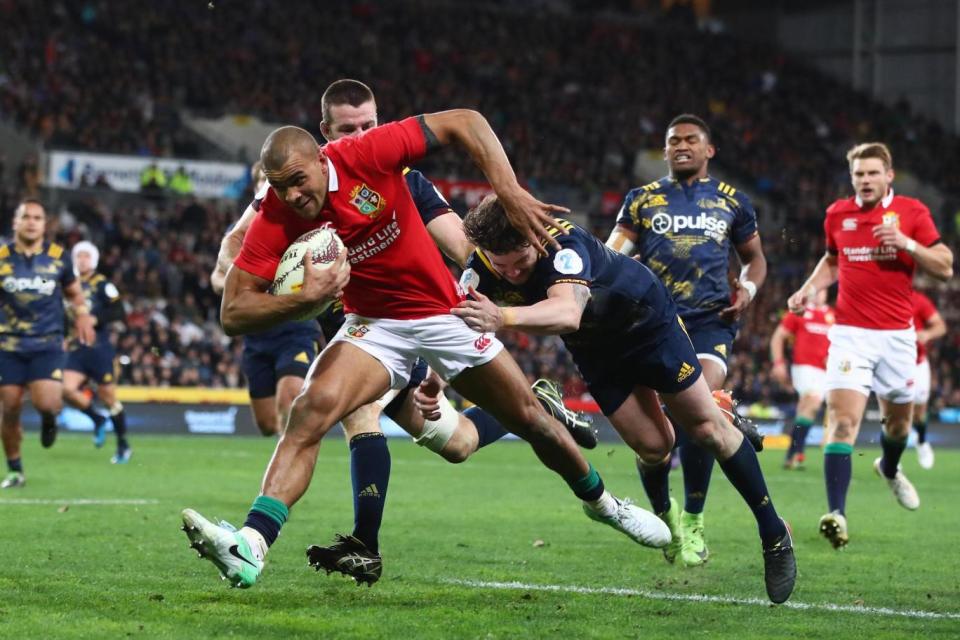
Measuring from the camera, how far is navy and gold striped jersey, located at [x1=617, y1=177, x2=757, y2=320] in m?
8.92

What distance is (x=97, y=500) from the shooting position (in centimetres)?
1128

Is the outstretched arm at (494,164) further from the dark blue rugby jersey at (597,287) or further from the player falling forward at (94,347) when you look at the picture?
the player falling forward at (94,347)

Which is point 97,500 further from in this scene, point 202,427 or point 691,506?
point 202,427

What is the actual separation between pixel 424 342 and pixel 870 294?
4.81 metres

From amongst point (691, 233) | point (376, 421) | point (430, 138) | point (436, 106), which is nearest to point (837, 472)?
point (691, 233)

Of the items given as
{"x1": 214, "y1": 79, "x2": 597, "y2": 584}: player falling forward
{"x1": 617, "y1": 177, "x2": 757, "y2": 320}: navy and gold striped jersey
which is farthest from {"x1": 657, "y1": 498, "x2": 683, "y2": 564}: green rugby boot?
{"x1": 617, "y1": 177, "x2": 757, "y2": 320}: navy and gold striped jersey

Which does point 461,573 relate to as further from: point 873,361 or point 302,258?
point 873,361

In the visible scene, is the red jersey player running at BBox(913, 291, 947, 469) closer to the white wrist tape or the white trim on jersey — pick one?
the white trim on jersey

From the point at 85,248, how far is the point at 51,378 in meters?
4.31

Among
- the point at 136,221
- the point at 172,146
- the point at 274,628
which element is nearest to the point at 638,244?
the point at 274,628

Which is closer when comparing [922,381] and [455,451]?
[455,451]

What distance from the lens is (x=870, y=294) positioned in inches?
400

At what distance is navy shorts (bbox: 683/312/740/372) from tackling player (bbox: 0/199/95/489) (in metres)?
6.83

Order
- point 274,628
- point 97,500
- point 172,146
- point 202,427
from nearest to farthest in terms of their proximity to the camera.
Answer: point 274,628
point 97,500
point 202,427
point 172,146
